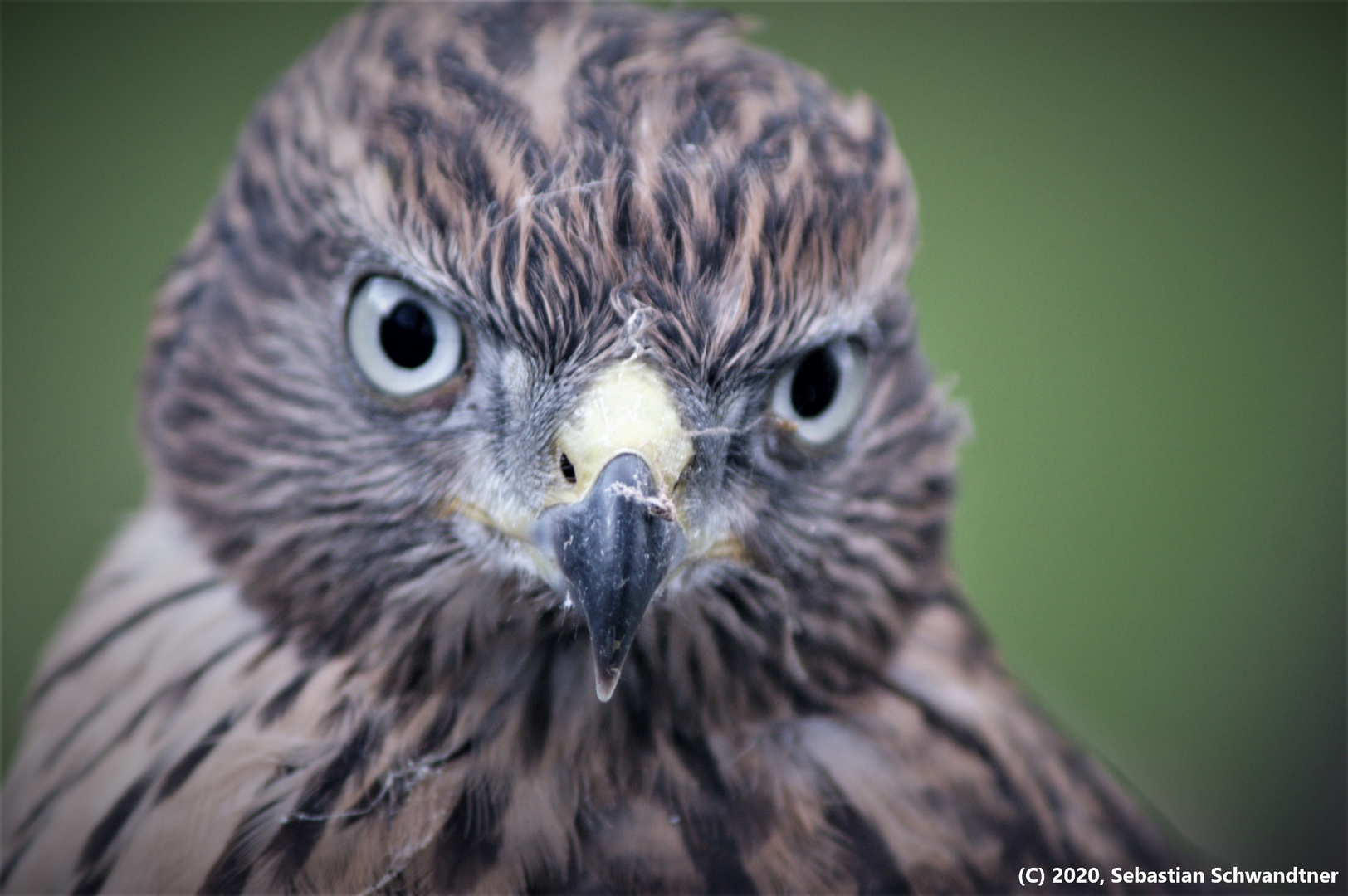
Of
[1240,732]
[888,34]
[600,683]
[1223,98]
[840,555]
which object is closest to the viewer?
[600,683]

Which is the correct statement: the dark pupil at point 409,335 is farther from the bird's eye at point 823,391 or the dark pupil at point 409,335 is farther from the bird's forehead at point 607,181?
the bird's eye at point 823,391

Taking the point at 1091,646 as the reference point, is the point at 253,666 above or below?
below

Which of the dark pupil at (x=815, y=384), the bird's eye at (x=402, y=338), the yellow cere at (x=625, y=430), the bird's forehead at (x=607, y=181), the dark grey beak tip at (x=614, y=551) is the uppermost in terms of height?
the bird's forehead at (x=607, y=181)

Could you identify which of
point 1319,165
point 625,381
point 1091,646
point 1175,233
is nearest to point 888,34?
point 1175,233

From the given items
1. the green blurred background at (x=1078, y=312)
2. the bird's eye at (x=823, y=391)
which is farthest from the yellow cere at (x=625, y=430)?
the green blurred background at (x=1078, y=312)

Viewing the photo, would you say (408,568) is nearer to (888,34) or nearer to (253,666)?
(253,666)

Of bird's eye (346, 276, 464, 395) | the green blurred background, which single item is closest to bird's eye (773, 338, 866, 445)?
bird's eye (346, 276, 464, 395)
